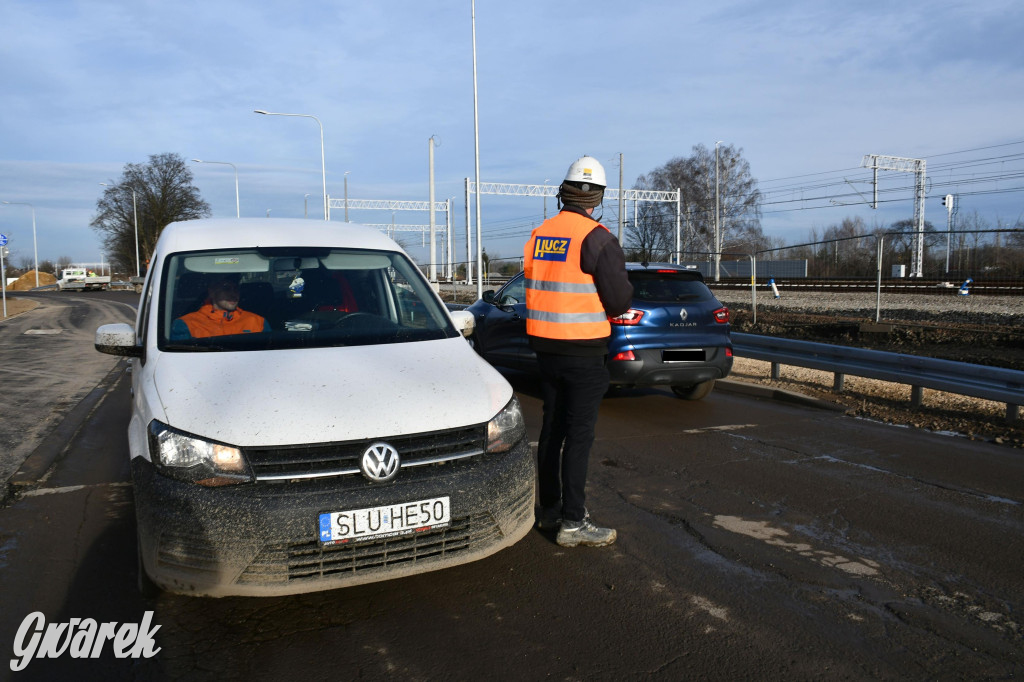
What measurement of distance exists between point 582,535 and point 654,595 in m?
0.69

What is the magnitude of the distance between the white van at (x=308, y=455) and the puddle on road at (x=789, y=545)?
1.48 metres

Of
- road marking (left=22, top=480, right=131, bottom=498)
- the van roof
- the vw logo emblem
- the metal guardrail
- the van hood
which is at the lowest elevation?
road marking (left=22, top=480, right=131, bottom=498)

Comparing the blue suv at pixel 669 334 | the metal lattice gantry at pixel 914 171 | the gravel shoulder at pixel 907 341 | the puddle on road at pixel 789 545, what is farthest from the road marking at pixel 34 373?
the metal lattice gantry at pixel 914 171

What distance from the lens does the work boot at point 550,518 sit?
14.7ft

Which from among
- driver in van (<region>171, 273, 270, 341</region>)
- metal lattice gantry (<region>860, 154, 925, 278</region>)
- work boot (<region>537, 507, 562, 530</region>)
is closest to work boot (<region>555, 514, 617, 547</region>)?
work boot (<region>537, 507, 562, 530</region>)

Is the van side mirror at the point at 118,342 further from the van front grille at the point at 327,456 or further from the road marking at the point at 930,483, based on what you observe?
the road marking at the point at 930,483

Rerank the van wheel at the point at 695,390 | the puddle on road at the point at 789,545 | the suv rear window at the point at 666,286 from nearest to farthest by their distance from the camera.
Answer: the puddle on road at the point at 789,545, the suv rear window at the point at 666,286, the van wheel at the point at 695,390

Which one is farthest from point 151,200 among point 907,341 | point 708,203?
point 907,341

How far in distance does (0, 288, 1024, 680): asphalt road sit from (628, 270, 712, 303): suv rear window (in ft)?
9.37

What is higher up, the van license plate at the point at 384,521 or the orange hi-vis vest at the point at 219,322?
the orange hi-vis vest at the point at 219,322

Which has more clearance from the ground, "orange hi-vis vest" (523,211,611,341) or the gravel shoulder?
"orange hi-vis vest" (523,211,611,341)

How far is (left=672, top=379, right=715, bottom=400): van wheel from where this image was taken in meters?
9.02

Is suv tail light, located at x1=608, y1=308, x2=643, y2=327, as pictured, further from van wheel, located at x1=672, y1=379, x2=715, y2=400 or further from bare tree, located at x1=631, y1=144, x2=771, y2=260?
bare tree, located at x1=631, y1=144, x2=771, y2=260

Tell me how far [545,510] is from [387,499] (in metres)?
1.52
